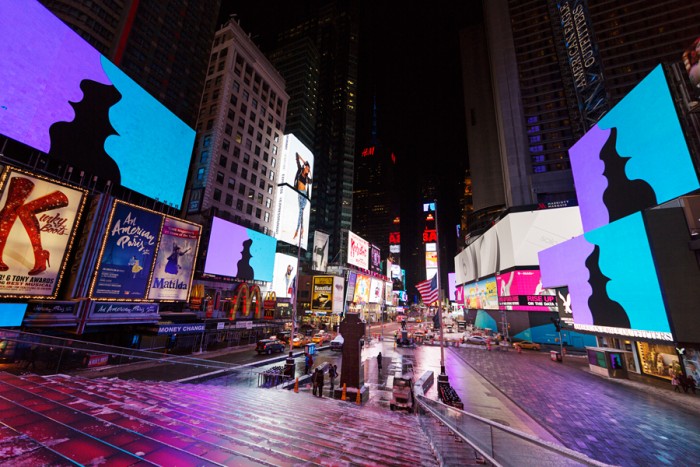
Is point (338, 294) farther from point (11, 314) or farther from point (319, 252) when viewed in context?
point (11, 314)

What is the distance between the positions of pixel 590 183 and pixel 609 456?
22384 millimetres

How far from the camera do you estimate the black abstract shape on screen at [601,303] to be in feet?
64.1

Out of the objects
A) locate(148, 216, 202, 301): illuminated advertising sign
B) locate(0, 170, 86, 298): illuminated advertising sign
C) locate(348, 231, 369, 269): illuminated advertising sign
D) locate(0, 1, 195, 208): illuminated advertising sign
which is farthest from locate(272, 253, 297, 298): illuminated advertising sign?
locate(0, 170, 86, 298): illuminated advertising sign

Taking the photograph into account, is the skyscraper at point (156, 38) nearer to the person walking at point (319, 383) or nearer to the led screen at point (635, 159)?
the person walking at point (319, 383)

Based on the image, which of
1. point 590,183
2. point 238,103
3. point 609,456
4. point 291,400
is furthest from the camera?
point 238,103

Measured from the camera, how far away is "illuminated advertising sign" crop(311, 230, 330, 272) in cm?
6969

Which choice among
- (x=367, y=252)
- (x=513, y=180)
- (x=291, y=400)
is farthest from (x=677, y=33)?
(x=291, y=400)

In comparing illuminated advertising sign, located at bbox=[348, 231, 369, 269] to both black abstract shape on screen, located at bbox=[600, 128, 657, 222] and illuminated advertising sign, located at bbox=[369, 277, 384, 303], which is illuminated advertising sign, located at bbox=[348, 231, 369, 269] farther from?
black abstract shape on screen, located at bbox=[600, 128, 657, 222]

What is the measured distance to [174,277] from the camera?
32.0 metres

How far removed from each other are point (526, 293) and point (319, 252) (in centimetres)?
4443

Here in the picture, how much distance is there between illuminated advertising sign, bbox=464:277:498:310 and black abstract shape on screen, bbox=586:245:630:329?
33800 millimetres

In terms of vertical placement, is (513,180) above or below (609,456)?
above

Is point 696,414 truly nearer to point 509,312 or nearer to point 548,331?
point 548,331

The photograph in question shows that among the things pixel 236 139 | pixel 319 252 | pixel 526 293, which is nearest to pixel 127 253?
pixel 236 139
